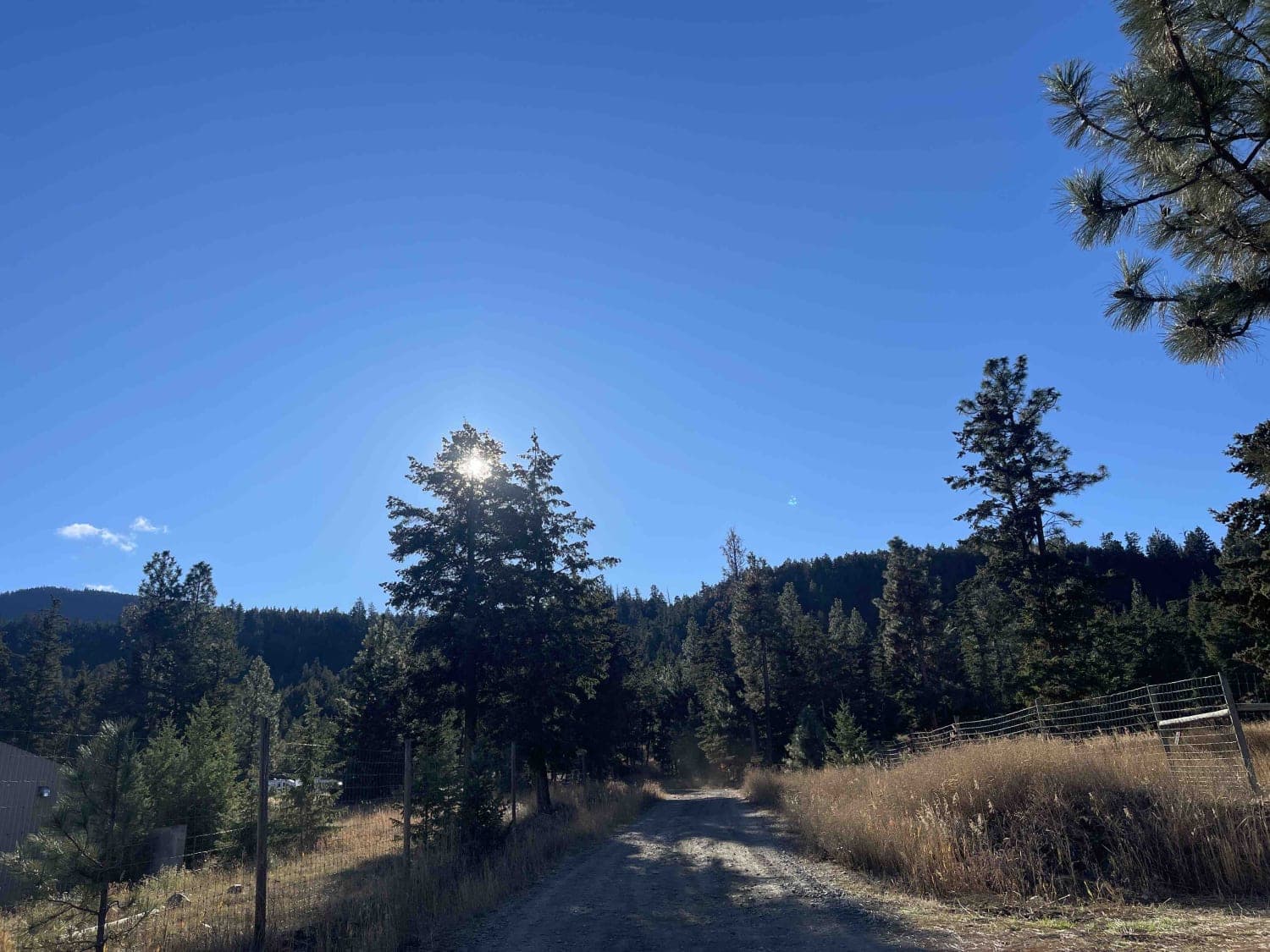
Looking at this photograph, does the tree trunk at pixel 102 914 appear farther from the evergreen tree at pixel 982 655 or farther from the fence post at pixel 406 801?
the evergreen tree at pixel 982 655

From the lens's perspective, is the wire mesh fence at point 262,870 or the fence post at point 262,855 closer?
the wire mesh fence at point 262,870

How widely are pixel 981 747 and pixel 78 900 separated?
40.3ft

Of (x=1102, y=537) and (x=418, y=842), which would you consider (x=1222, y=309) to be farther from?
(x=1102, y=537)

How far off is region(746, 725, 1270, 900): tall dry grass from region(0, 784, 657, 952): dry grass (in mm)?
6296

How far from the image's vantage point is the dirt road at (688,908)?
25.6ft

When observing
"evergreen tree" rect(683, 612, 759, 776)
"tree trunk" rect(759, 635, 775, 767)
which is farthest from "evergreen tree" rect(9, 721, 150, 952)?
"evergreen tree" rect(683, 612, 759, 776)

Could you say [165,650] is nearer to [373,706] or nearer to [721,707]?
[373,706]

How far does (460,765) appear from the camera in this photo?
14773 mm

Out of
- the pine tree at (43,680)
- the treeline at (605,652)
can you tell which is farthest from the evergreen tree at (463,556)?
the pine tree at (43,680)

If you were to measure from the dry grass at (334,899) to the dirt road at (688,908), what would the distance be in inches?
26.7

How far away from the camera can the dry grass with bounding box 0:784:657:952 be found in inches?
297

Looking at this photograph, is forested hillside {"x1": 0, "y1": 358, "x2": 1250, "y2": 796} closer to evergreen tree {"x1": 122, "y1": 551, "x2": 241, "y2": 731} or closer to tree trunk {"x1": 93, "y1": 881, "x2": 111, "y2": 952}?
evergreen tree {"x1": 122, "y1": 551, "x2": 241, "y2": 731}

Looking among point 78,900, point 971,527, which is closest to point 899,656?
point 971,527

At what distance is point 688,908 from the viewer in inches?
383
